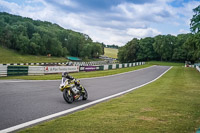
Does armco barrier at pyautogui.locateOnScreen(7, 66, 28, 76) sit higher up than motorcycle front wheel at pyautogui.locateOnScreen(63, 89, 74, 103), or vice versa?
armco barrier at pyautogui.locateOnScreen(7, 66, 28, 76)

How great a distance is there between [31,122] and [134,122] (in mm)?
2892

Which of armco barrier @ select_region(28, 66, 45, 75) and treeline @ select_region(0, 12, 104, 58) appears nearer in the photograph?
armco barrier @ select_region(28, 66, 45, 75)

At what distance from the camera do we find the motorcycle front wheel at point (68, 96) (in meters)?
9.30

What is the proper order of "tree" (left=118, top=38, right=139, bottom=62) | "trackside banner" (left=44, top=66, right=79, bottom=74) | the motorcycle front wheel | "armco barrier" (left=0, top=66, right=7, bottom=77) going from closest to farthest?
the motorcycle front wheel < "armco barrier" (left=0, top=66, right=7, bottom=77) < "trackside banner" (left=44, top=66, right=79, bottom=74) < "tree" (left=118, top=38, right=139, bottom=62)

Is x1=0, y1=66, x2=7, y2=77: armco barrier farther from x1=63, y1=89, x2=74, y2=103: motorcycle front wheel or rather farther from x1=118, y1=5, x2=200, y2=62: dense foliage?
x1=118, y1=5, x2=200, y2=62: dense foliage

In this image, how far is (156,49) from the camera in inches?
4178

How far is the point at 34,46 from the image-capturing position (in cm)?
8138

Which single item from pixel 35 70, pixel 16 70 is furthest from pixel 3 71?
pixel 35 70

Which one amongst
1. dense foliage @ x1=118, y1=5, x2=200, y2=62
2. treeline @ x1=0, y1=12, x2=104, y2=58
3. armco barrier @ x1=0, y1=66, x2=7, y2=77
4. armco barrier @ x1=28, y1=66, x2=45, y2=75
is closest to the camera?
armco barrier @ x1=0, y1=66, x2=7, y2=77

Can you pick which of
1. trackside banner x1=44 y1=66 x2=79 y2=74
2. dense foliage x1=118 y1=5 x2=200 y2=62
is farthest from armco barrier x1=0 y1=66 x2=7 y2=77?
dense foliage x1=118 y1=5 x2=200 y2=62

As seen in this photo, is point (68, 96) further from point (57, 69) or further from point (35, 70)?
point (57, 69)

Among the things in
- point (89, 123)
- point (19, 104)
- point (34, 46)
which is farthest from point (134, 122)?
point (34, 46)

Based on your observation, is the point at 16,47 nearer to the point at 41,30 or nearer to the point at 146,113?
the point at 41,30

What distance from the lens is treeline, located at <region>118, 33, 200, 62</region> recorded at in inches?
3967
